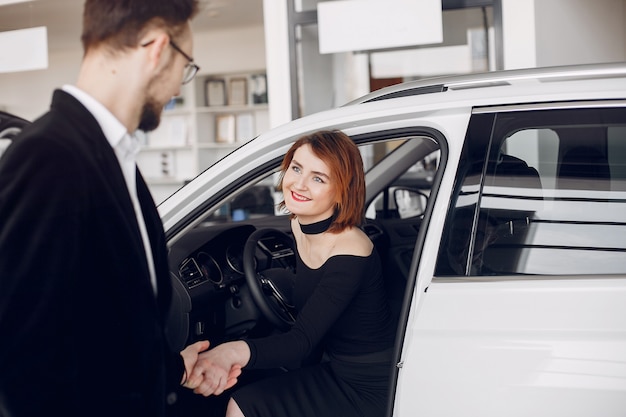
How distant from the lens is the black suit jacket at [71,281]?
41.6 inches

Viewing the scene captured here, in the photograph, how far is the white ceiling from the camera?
24.9 feet

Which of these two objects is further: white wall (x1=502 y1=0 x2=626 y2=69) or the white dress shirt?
white wall (x1=502 y1=0 x2=626 y2=69)

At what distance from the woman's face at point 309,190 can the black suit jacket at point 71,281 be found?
1.02 metres

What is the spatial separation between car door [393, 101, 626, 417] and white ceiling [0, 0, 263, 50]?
581 cm

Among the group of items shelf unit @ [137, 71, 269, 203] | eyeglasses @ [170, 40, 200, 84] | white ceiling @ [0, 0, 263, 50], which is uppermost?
white ceiling @ [0, 0, 263, 50]

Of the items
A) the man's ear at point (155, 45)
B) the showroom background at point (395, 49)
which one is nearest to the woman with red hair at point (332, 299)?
the man's ear at point (155, 45)

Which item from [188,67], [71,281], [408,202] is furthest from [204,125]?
[71,281]

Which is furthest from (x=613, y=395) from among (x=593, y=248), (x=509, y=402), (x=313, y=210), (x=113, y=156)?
(x=113, y=156)

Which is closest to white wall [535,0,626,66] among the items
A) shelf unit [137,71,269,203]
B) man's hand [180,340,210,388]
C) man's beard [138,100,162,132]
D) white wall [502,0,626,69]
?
white wall [502,0,626,69]

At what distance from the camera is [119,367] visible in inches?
46.2

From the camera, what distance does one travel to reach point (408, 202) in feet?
13.5

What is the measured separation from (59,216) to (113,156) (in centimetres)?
14

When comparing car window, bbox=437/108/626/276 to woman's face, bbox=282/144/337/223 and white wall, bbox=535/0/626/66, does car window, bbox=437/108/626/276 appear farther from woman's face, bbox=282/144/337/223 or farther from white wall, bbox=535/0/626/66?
white wall, bbox=535/0/626/66

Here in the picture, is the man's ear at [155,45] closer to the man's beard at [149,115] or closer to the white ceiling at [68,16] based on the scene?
the man's beard at [149,115]
